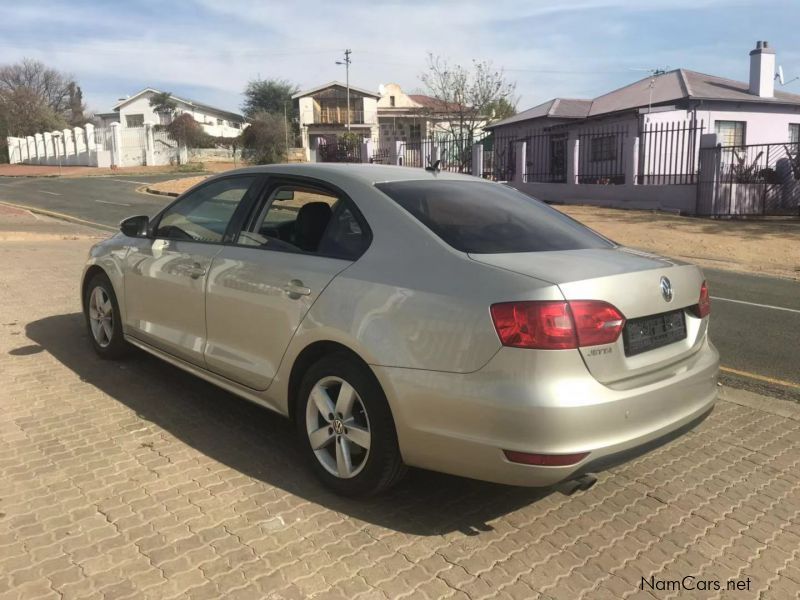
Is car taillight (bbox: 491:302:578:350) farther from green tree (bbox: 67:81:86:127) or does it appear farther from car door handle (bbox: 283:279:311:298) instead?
green tree (bbox: 67:81:86:127)

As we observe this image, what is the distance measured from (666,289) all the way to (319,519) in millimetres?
1920

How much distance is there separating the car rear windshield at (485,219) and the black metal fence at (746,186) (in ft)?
57.4

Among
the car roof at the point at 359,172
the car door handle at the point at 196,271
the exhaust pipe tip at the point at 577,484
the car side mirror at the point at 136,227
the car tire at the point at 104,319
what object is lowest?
the exhaust pipe tip at the point at 577,484

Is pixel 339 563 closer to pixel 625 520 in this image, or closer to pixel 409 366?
pixel 409 366

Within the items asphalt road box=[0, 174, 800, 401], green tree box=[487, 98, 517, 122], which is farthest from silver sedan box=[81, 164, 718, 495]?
green tree box=[487, 98, 517, 122]

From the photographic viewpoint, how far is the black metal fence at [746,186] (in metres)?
19.4

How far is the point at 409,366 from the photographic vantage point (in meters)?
2.95

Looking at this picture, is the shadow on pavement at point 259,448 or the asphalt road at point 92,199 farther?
the asphalt road at point 92,199

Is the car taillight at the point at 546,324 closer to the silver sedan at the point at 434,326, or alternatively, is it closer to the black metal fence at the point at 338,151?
the silver sedan at the point at 434,326

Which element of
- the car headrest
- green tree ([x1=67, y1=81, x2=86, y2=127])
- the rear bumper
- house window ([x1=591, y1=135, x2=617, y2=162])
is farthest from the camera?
green tree ([x1=67, y1=81, x2=86, y2=127])

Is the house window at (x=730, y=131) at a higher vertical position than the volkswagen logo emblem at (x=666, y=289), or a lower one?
higher

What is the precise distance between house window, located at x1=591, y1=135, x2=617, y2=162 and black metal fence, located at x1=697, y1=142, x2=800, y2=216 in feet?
16.5

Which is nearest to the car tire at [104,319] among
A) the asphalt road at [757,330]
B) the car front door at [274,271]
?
the car front door at [274,271]

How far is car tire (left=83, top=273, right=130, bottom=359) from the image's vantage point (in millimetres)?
5156
